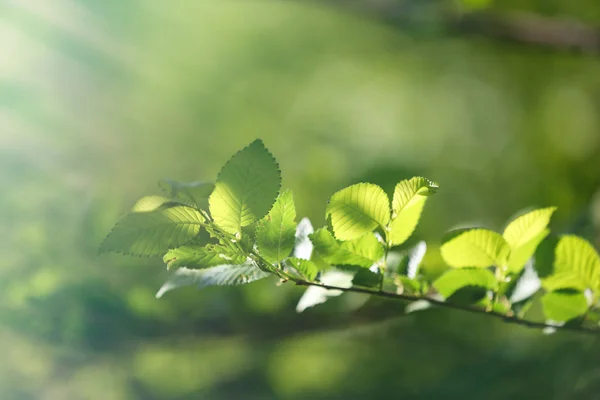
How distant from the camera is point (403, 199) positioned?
363 mm

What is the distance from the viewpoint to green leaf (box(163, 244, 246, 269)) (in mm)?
341

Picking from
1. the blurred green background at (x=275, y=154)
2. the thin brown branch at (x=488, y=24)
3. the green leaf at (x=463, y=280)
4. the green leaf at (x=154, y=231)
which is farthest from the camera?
the thin brown branch at (x=488, y=24)

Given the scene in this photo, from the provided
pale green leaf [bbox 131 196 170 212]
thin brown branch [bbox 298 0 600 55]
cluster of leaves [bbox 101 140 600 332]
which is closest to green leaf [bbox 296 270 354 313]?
cluster of leaves [bbox 101 140 600 332]

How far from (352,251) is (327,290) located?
0.11 feet

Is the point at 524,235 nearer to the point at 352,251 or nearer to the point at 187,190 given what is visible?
the point at 352,251

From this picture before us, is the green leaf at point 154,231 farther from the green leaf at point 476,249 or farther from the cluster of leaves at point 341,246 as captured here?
the green leaf at point 476,249

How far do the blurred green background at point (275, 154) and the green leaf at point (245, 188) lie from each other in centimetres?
35

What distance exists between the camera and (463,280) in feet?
1.37

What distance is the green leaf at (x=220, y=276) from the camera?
1.13 feet

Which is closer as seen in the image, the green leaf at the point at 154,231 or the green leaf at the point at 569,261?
the green leaf at the point at 154,231

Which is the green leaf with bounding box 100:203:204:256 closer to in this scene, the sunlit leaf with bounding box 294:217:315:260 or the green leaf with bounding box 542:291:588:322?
the sunlit leaf with bounding box 294:217:315:260

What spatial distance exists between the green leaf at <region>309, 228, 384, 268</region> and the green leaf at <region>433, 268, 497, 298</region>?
0.06 metres

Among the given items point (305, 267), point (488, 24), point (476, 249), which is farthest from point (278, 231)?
point (488, 24)

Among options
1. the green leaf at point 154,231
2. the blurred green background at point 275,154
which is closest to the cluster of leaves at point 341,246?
the green leaf at point 154,231
